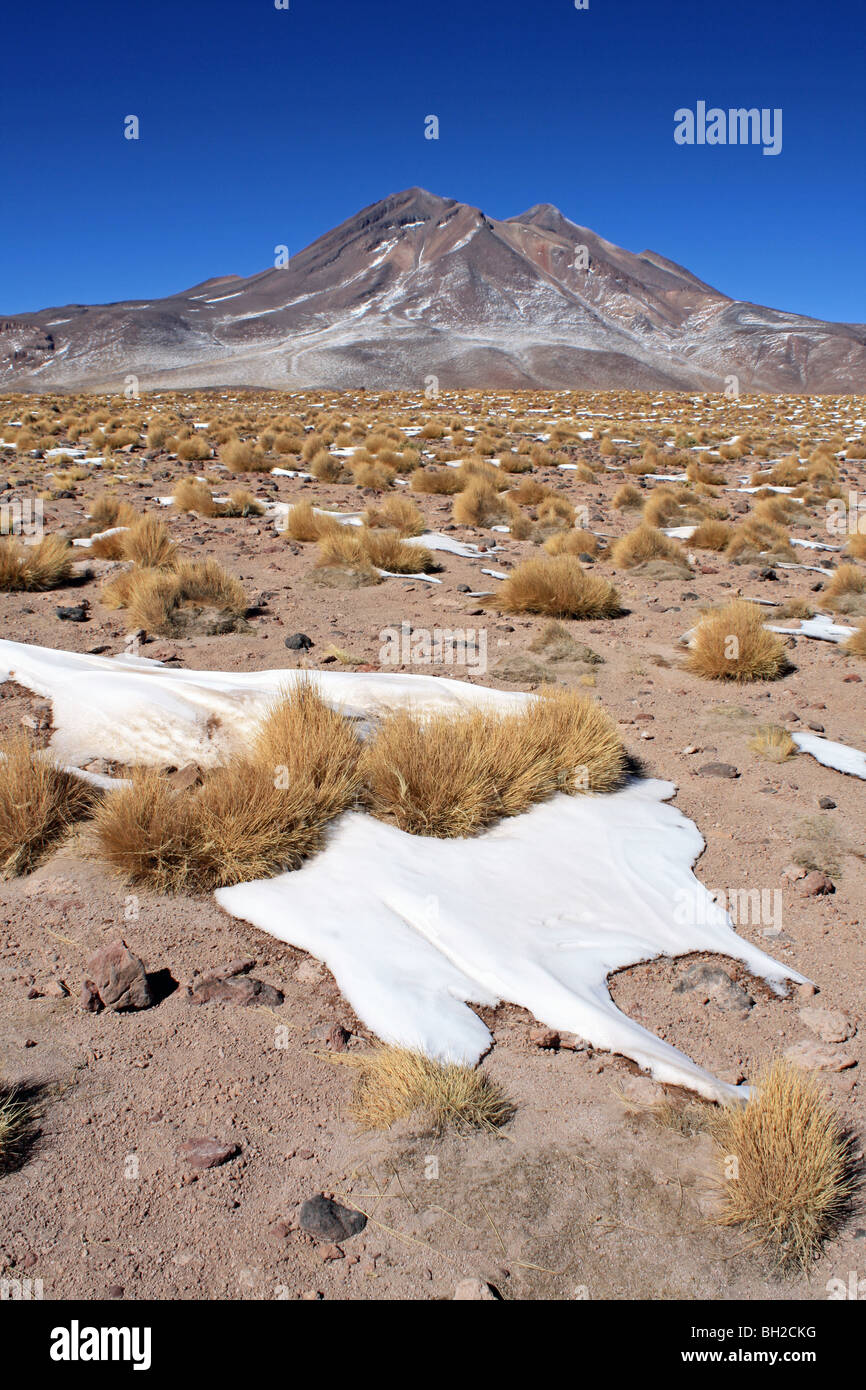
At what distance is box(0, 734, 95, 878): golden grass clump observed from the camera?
3.34 meters

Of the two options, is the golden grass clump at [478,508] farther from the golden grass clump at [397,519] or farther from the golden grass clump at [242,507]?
the golden grass clump at [242,507]

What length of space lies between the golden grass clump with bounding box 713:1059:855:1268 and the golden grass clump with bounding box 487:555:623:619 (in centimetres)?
546

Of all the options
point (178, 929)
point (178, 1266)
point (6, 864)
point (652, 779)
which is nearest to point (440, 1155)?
point (178, 1266)

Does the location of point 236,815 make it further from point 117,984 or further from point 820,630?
point 820,630

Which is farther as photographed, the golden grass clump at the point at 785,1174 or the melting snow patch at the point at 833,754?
the melting snow patch at the point at 833,754

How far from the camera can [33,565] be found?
7340 millimetres

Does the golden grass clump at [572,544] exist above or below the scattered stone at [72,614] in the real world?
above

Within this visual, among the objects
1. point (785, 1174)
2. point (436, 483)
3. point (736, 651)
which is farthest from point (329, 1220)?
point (436, 483)

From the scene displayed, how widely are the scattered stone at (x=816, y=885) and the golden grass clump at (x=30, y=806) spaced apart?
120 inches

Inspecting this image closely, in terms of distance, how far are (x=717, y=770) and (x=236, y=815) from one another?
8.86 ft

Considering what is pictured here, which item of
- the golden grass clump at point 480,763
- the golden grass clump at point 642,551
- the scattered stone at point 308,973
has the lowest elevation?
the scattered stone at point 308,973

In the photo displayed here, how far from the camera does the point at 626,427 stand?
26.3 meters

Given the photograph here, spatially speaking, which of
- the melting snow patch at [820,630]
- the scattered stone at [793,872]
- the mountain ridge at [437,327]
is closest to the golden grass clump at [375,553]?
the melting snow patch at [820,630]

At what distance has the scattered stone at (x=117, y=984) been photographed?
2682mm
